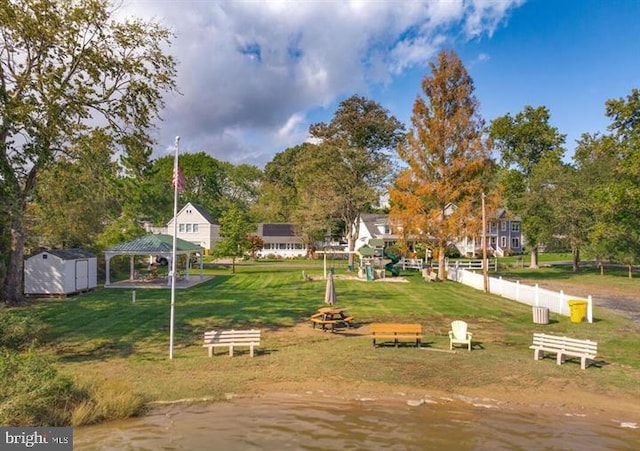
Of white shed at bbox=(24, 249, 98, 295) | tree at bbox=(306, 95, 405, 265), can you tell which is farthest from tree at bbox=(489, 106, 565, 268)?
white shed at bbox=(24, 249, 98, 295)

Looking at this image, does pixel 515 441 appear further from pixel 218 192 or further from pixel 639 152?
pixel 218 192

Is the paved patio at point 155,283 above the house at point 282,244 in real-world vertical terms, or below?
below

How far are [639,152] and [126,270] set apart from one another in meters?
40.6

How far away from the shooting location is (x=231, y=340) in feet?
47.5

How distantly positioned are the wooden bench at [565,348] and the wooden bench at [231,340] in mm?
8731

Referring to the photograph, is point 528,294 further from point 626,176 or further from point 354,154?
point 354,154

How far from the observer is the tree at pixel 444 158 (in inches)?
1430

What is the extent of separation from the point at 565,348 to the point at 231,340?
33.3 ft

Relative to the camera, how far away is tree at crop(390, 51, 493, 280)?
36.3m

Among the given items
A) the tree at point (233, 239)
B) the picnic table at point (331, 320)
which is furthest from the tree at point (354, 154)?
the picnic table at point (331, 320)

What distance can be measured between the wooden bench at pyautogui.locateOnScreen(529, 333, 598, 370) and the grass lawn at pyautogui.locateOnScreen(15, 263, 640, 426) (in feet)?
1.07

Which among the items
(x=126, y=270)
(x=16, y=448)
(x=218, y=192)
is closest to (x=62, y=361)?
(x=16, y=448)

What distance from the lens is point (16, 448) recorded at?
796 centimetres

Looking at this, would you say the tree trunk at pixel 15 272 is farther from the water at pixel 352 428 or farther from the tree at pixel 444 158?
the tree at pixel 444 158
